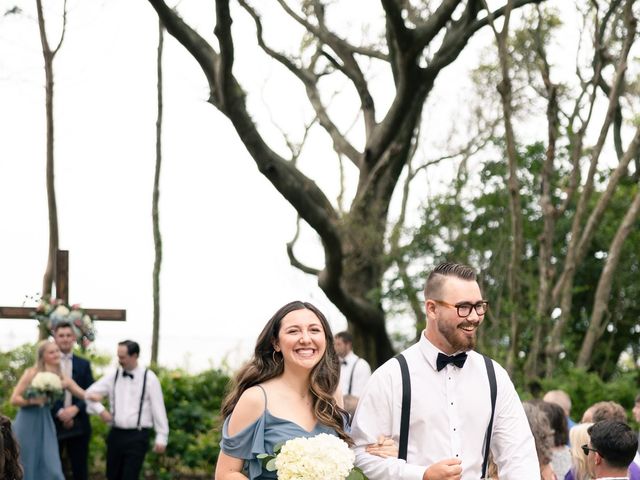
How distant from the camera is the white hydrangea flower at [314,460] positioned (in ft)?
16.3

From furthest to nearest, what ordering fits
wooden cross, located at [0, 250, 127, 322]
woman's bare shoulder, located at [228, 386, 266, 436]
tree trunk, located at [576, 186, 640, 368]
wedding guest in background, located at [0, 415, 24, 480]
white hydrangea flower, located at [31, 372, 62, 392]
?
1. tree trunk, located at [576, 186, 640, 368]
2. wooden cross, located at [0, 250, 127, 322]
3. white hydrangea flower, located at [31, 372, 62, 392]
4. wedding guest in background, located at [0, 415, 24, 480]
5. woman's bare shoulder, located at [228, 386, 266, 436]

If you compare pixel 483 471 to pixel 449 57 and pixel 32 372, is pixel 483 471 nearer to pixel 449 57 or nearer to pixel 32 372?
pixel 32 372

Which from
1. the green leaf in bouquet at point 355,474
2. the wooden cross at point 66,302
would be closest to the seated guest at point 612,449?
the green leaf in bouquet at point 355,474

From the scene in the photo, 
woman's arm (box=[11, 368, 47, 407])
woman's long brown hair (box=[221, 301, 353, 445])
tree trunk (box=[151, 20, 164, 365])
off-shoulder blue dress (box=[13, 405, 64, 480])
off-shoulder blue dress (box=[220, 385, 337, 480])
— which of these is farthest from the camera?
tree trunk (box=[151, 20, 164, 365])

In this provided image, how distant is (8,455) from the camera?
616 cm

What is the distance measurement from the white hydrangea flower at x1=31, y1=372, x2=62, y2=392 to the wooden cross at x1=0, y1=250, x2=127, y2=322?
88.8 inches

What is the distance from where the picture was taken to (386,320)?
774 inches

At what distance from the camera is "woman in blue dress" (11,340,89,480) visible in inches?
463

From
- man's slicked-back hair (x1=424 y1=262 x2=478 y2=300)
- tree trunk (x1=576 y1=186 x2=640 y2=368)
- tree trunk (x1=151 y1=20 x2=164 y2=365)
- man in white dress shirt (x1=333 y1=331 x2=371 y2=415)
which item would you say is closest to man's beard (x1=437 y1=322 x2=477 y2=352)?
man's slicked-back hair (x1=424 y1=262 x2=478 y2=300)

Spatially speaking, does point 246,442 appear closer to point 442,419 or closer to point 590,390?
point 442,419

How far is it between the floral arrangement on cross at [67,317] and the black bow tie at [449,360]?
829 cm

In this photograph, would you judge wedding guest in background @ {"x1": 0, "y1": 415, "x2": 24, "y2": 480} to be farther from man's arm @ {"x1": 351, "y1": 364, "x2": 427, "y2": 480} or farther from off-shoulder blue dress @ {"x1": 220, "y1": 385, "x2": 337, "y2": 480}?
man's arm @ {"x1": 351, "y1": 364, "x2": 427, "y2": 480}

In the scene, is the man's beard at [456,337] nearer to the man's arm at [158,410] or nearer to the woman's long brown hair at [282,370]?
the woman's long brown hair at [282,370]

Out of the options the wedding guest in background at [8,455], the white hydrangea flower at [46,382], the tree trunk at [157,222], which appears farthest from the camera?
the tree trunk at [157,222]
